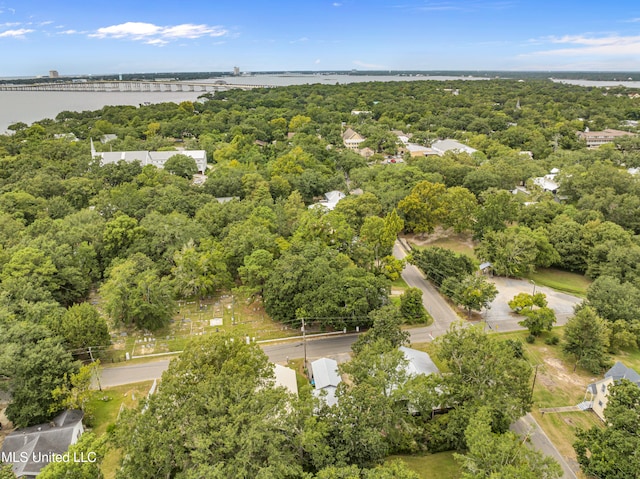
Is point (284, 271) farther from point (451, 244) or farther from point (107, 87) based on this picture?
point (107, 87)

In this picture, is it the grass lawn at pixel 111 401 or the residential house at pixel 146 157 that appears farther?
the residential house at pixel 146 157

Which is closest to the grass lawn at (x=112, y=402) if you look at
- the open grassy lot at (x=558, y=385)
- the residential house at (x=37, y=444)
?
the residential house at (x=37, y=444)

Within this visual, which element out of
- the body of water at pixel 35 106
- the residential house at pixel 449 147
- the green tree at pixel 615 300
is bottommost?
the green tree at pixel 615 300

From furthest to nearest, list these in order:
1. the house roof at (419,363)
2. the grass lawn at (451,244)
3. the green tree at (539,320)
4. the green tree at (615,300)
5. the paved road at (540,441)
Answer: the grass lawn at (451,244)
the green tree at (539,320)
the green tree at (615,300)
the house roof at (419,363)
the paved road at (540,441)

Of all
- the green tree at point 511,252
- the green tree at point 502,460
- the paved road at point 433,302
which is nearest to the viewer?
the green tree at point 502,460

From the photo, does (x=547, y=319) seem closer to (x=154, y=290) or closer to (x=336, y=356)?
(x=336, y=356)

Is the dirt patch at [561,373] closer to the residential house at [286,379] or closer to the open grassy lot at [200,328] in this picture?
the residential house at [286,379]

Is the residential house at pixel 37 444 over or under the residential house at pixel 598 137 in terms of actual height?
under
